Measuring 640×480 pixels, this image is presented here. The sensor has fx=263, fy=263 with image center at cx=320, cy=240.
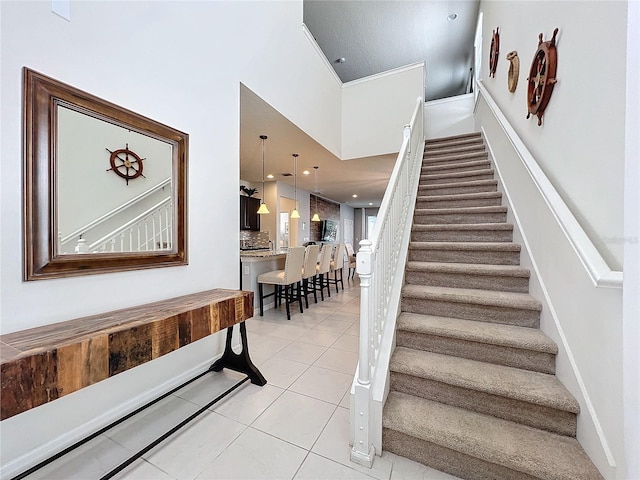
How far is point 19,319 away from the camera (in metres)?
1.24

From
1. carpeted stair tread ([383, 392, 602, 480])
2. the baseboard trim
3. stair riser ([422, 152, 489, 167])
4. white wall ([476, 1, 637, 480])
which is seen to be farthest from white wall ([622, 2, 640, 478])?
stair riser ([422, 152, 489, 167])

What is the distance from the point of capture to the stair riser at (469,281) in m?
1.97

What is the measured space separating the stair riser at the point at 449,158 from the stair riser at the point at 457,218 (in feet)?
4.68

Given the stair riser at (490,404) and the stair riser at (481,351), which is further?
the stair riser at (481,351)

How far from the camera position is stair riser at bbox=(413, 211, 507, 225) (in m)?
2.61

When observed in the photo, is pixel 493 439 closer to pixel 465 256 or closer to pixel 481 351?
pixel 481 351

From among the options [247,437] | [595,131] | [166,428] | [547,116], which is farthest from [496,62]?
[166,428]

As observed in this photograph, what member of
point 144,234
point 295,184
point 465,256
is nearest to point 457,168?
point 465,256

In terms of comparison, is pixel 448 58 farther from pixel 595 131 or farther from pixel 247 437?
pixel 247 437

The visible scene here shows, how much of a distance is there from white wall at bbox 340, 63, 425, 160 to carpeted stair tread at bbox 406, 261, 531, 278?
2.82m

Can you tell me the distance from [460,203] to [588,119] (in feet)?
5.31

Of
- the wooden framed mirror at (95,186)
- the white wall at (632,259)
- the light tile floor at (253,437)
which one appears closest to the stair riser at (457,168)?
the light tile floor at (253,437)

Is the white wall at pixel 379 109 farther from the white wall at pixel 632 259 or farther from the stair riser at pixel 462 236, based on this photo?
the white wall at pixel 632 259

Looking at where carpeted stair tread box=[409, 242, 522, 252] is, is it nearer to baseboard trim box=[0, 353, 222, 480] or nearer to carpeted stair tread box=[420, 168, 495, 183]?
carpeted stair tread box=[420, 168, 495, 183]
